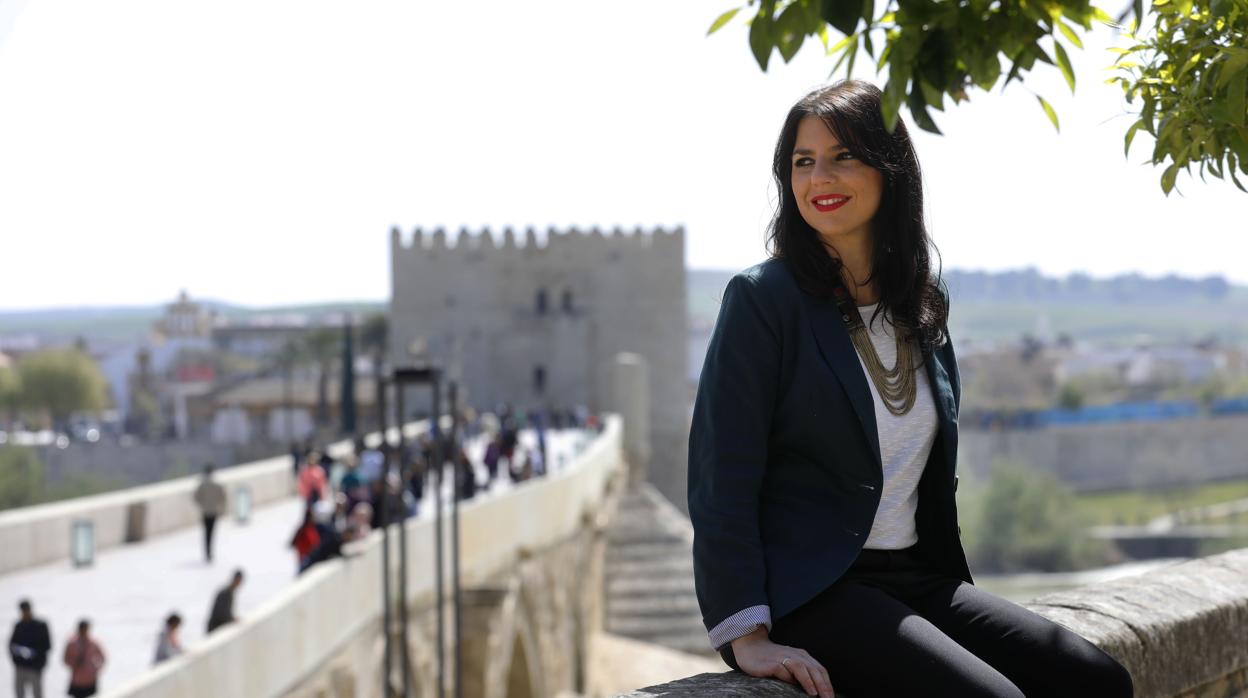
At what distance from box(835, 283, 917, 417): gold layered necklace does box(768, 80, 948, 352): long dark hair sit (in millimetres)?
29

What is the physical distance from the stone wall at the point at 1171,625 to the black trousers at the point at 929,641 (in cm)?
49

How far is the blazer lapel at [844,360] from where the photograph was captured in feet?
7.35

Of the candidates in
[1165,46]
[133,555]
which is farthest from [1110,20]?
[133,555]

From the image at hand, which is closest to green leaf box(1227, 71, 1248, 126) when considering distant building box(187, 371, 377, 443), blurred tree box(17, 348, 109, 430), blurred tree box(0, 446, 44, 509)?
blurred tree box(0, 446, 44, 509)

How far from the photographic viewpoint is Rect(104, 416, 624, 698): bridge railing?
22.1 ft

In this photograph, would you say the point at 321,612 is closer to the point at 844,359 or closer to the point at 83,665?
the point at 83,665

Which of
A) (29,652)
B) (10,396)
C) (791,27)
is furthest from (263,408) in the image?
(791,27)

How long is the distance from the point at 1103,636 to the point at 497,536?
11.1m

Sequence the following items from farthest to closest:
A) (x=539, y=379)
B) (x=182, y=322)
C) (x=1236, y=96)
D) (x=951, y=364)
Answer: (x=182, y=322)
(x=539, y=379)
(x=951, y=364)
(x=1236, y=96)

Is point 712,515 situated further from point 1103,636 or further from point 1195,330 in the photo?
point 1195,330

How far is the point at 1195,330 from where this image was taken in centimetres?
17188

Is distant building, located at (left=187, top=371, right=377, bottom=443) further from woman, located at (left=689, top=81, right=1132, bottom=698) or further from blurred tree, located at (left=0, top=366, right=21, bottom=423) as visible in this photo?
woman, located at (left=689, top=81, right=1132, bottom=698)

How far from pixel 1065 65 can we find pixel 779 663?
2.89ft

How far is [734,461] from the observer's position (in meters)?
2.20
